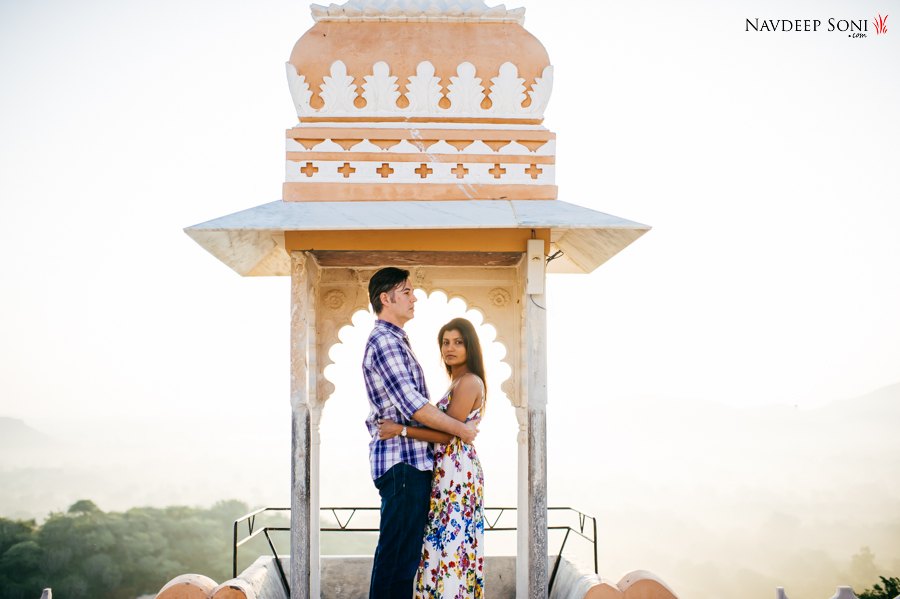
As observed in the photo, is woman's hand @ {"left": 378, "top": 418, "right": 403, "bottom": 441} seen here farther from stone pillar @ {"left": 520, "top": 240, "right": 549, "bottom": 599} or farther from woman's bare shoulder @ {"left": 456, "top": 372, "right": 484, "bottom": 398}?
stone pillar @ {"left": 520, "top": 240, "right": 549, "bottom": 599}

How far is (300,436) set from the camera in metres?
5.66

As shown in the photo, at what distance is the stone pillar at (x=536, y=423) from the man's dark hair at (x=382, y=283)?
3.45 ft

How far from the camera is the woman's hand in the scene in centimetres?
489

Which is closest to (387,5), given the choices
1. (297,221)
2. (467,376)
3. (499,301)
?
(297,221)

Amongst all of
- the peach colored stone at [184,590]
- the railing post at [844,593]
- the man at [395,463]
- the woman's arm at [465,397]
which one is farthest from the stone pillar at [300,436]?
the railing post at [844,593]

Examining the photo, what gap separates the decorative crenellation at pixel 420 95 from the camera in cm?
612

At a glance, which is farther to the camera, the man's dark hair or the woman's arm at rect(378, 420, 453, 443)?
the man's dark hair

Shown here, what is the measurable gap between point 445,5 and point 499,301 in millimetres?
2367

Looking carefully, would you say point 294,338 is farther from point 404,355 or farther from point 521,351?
point 521,351

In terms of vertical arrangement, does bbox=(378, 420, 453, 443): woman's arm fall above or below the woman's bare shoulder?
below

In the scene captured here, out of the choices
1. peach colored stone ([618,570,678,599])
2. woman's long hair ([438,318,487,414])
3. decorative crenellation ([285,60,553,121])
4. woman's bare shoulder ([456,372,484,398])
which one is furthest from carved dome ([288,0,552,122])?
peach colored stone ([618,570,678,599])

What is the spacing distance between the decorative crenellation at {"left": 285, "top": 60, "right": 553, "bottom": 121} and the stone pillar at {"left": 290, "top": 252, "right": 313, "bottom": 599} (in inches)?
46.2

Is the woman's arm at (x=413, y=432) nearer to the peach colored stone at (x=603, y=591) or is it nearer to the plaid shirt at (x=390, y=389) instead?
the plaid shirt at (x=390, y=389)

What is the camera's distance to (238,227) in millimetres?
5371
